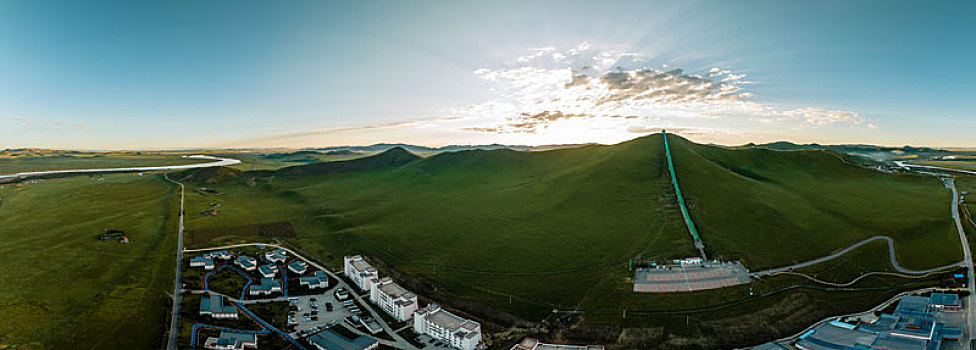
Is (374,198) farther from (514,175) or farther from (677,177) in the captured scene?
(677,177)

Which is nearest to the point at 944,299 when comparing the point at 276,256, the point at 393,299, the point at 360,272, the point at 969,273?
the point at 969,273

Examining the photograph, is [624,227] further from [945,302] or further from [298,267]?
[298,267]

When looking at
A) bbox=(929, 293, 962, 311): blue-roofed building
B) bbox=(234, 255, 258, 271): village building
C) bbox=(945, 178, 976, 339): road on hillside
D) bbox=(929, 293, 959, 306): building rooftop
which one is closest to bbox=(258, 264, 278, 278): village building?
bbox=(234, 255, 258, 271): village building

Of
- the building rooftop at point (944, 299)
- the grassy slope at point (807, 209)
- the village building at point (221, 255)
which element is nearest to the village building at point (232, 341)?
the village building at point (221, 255)

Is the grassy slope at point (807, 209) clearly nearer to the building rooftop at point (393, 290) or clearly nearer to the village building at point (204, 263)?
the building rooftop at point (393, 290)

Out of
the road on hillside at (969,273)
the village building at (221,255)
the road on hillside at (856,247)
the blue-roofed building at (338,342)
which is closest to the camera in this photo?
the blue-roofed building at (338,342)

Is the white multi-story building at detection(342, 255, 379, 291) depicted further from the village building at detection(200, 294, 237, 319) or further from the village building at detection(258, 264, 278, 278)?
the village building at detection(200, 294, 237, 319)
